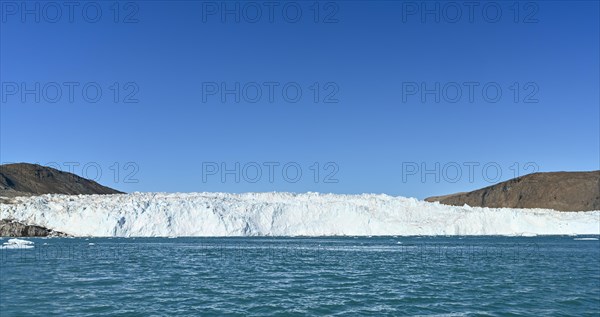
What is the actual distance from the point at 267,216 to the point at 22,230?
954 inches

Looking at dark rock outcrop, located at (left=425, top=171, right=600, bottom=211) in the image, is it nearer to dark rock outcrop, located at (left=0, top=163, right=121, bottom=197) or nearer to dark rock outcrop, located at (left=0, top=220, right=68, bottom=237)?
dark rock outcrop, located at (left=0, top=163, right=121, bottom=197)

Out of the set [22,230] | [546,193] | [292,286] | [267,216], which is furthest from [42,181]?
[292,286]

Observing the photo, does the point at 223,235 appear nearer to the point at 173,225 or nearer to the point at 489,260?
the point at 173,225

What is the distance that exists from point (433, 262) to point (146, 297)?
680 inches

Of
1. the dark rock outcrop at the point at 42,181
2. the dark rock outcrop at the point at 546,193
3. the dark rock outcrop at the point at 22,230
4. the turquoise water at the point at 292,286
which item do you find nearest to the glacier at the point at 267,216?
the dark rock outcrop at the point at 22,230

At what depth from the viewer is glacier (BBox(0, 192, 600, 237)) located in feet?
178

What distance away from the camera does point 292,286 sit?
19750mm

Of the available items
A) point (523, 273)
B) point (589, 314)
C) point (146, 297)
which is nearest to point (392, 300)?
point (589, 314)

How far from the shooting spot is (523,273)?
81.1 ft

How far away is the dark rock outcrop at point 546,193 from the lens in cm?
13475

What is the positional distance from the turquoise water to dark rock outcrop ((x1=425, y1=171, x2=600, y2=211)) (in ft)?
378

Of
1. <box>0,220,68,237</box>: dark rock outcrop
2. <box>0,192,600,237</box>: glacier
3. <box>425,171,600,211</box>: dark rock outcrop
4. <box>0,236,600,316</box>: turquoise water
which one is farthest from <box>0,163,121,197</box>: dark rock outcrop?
<box>0,236,600,316</box>: turquoise water

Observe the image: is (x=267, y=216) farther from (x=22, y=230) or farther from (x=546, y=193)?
(x=546, y=193)

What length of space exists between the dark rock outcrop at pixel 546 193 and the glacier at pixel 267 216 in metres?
71.3
